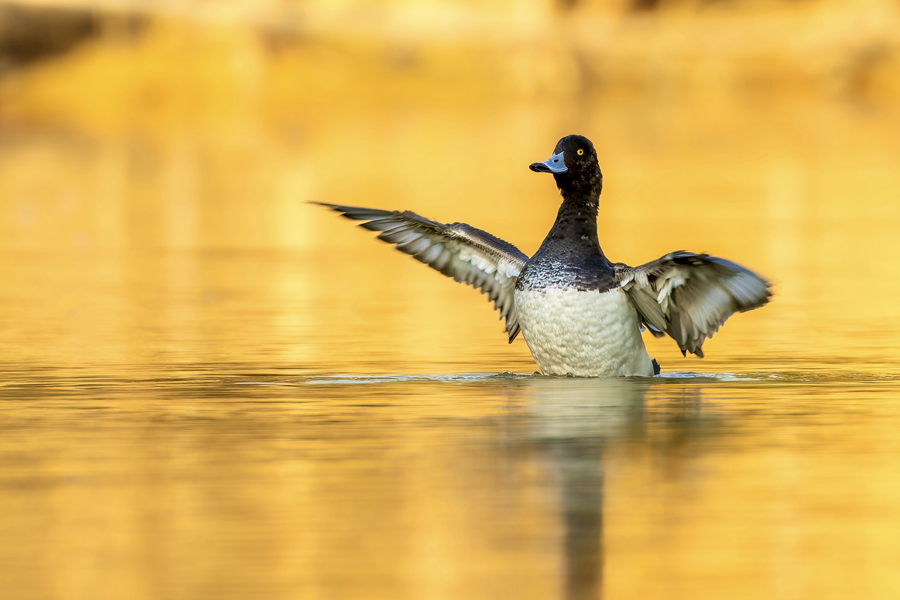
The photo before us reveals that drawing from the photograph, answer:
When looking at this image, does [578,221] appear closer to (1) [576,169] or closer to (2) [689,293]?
(1) [576,169]

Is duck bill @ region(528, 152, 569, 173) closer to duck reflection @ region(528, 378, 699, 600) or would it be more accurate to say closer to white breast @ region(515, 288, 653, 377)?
white breast @ region(515, 288, 653, 377)

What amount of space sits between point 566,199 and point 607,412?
2371 mm

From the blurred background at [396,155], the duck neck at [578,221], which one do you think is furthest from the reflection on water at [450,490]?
the blurred background at [396,155]

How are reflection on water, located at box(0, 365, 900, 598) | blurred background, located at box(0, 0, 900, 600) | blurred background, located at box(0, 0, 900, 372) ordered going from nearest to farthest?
reflection on water, located at box(0, 365, 900, 598)
blurred background, located at box(0, 0, 900, 600)
blurred background, located at box(0, 0, 900, 372)

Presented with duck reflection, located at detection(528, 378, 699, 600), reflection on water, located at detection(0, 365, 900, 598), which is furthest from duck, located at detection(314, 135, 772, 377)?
reflection on water, located at detection(0, 365, 900, 598)

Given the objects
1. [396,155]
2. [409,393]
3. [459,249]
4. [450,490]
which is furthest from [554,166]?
[396,155]

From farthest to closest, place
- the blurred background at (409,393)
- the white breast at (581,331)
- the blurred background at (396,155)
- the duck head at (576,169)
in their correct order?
1. the blurred background at (396,155)
2. the duck head at (576,169)
3. the white breast at (581,331)
4. the blurred background at (409,393)

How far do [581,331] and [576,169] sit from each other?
136cm

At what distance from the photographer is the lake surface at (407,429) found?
583 centimetres

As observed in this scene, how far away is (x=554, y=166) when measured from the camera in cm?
1104

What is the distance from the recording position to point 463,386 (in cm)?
1016

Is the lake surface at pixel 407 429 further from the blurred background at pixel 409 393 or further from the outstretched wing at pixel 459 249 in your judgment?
the outstretched wing at pixel 459 249

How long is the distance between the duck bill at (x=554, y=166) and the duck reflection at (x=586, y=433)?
126 cm

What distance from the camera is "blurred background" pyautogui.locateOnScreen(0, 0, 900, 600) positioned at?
234 inches
